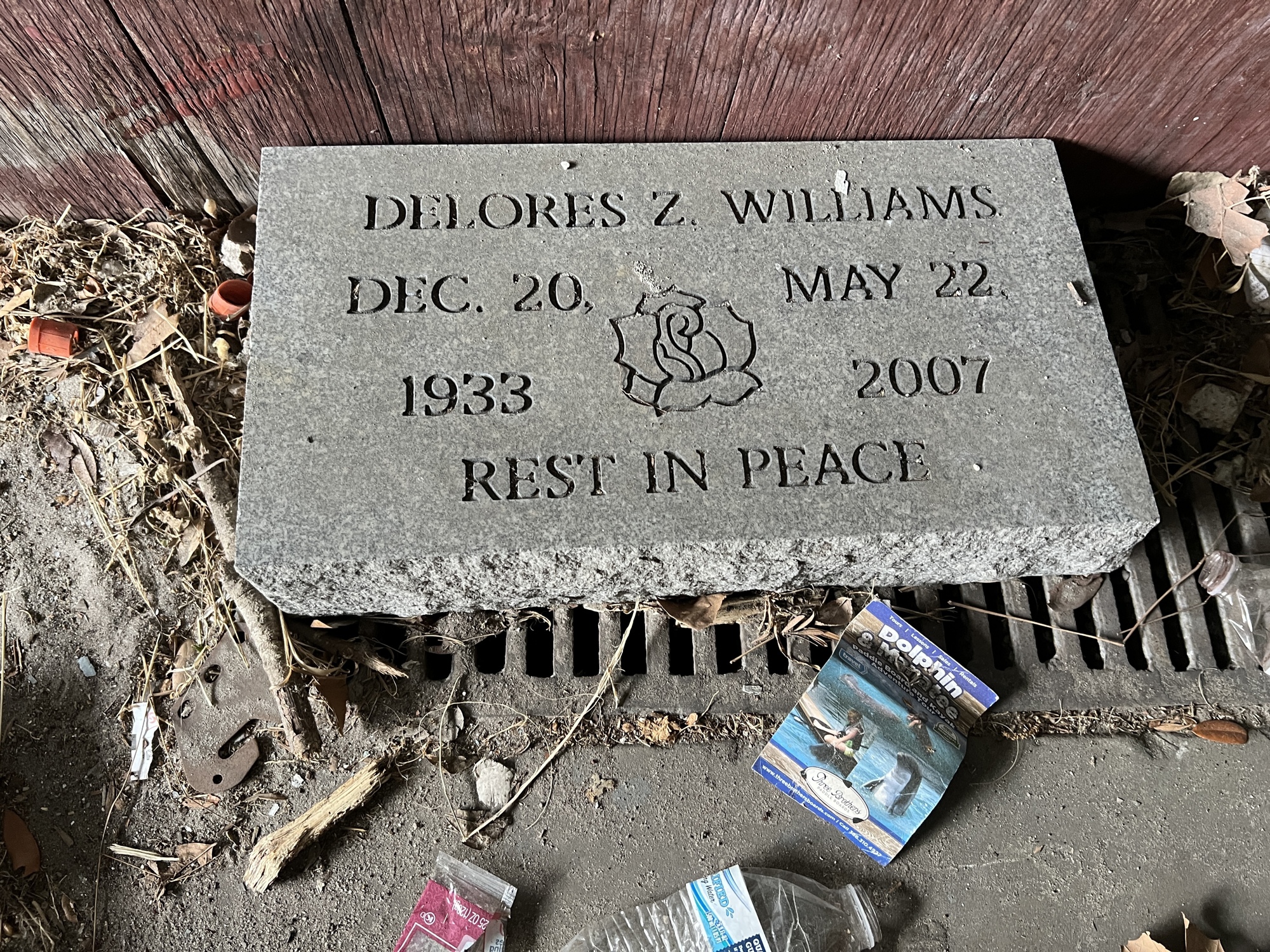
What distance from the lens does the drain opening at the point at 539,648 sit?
2.24 m

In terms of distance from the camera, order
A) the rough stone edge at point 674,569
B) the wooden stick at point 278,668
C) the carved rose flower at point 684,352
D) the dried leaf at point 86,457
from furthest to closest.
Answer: the dried leaf at point 86,457
the wooden stick at point 278,668
the carved rose flower at point 684,352
the rough stone edge at point 674,569

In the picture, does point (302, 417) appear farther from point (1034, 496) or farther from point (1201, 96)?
point (1201, 96)

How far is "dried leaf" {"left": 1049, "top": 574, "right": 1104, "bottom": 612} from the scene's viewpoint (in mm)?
2234

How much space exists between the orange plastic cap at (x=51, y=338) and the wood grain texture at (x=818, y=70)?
107 cm

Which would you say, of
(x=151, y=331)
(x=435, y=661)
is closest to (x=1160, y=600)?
(x=435, y=661)

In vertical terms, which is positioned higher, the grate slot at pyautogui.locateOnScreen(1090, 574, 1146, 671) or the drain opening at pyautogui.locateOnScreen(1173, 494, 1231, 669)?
the drain opening at pyautogui.locateOnScreen(1173, 494, 1231, 669)

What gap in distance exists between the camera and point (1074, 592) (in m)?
2.24

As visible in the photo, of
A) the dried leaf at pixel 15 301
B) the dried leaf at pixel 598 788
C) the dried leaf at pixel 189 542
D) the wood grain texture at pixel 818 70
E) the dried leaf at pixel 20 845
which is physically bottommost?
the dried leaf at pixel 20 845

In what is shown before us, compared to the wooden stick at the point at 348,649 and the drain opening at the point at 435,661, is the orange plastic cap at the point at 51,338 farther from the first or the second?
the drain opening at the point at 435,661

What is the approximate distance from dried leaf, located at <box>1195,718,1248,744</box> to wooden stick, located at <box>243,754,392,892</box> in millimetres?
2032

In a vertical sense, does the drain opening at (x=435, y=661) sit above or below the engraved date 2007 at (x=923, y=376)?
below

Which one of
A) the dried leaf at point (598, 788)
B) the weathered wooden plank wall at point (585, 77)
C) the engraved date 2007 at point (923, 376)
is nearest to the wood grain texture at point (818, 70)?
the weathered wooden plank wall at point (585, 77)

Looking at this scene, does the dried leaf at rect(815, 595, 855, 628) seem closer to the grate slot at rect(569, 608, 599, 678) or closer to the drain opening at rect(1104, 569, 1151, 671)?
the grate slot at rect(569, 608, 599, 678)

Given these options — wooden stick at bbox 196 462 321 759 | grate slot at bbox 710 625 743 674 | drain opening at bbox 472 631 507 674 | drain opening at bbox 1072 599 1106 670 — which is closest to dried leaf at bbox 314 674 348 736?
wooden stick at bbox 196 462 321 759
